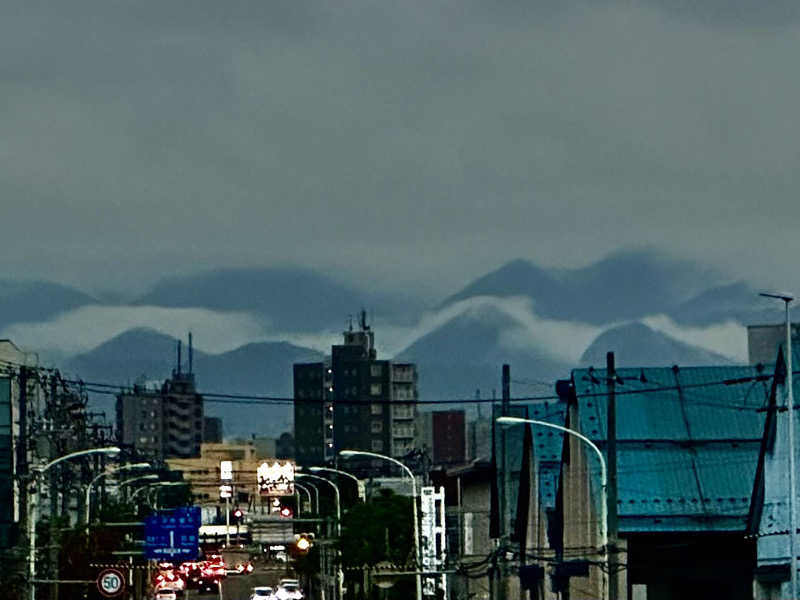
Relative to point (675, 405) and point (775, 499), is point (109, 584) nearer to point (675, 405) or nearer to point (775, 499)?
point (675, 405)

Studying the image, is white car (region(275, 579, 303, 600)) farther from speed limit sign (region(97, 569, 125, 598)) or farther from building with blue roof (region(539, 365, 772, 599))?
building with blue roof (region(539, 365, 772, 599))

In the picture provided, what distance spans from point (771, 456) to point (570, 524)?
94.3 feet

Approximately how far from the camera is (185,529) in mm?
150125

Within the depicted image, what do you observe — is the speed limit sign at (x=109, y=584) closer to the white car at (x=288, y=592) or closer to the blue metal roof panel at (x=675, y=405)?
the blue metal roof panel at (x=675, y=405)

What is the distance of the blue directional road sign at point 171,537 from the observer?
149375 mm

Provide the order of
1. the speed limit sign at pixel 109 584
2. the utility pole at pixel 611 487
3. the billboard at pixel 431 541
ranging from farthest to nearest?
the billboard at pixel 431 541, the speed limit sign at pixel 109 584, the utility pole at pixel 611 487

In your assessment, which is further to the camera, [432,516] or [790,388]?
[432,516]

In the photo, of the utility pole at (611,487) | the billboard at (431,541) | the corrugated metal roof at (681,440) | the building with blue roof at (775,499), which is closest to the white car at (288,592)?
the billboard at (431,541)

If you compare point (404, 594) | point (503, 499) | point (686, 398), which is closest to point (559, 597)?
point (503, 499)

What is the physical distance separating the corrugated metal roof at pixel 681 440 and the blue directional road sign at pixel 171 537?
42.0 metres

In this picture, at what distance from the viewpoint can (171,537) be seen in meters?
150

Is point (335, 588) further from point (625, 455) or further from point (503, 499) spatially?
point (625, 455)

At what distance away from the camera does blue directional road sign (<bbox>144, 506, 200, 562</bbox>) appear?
149 m

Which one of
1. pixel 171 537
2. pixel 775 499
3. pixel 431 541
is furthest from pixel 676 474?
pixel 171 537
